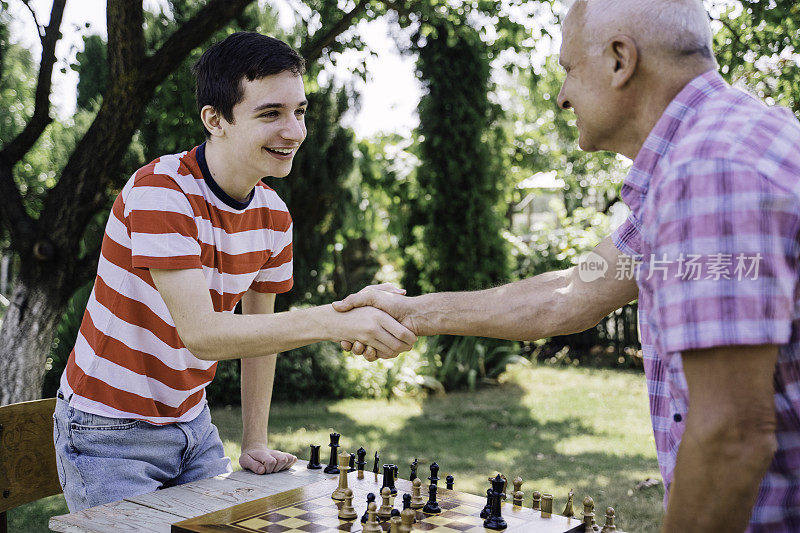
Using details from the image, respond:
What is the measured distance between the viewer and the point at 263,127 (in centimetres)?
291

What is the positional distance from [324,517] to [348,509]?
8cm

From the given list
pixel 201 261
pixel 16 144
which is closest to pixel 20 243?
pixel 16 144

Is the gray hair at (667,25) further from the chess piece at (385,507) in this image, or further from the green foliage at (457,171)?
the green foliage at (457,171)

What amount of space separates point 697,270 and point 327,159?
28.3ft

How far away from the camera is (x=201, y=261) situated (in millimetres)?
2789

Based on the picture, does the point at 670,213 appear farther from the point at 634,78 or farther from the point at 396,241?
the point at 396,241

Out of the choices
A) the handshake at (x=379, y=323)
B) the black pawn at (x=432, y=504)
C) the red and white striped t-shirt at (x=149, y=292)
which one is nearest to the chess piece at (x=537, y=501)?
the black pawn at (x=432, y=504)

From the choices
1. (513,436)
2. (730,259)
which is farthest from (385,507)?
(513,436)

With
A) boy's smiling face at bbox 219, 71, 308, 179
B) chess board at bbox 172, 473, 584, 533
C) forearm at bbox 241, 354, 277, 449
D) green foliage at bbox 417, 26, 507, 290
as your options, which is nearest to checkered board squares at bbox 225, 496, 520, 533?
chess board at bbox 172, 473, 584, 533

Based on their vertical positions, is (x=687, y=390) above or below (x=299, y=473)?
above

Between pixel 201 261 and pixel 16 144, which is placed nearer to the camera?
pixel 201 261

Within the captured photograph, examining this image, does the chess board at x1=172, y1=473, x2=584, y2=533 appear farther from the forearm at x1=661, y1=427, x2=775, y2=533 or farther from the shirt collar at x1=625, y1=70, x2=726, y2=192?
the shirt collar at x1=625, y1=70, x2=726, y2=192

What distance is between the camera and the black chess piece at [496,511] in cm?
238

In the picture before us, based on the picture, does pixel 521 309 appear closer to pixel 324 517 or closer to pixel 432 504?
pixel 432 504
